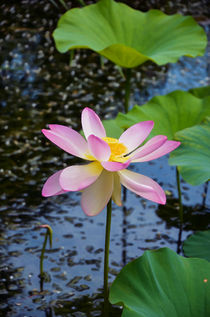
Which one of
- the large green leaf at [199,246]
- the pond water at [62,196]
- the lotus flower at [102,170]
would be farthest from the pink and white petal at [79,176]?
the pond water at [62,196]

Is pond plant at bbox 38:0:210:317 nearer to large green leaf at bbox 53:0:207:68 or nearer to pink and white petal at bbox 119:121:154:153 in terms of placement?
pink and white petal at bbox 119:121:154:153

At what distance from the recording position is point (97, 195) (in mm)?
858

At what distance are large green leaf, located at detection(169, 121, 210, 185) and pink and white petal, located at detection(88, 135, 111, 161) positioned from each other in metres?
0.42

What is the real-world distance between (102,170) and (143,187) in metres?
0.09

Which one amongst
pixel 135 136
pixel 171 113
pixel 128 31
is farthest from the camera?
pixel 128 31

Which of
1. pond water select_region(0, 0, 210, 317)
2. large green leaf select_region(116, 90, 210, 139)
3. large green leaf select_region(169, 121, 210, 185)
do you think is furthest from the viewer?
large green leaf select_region(116, 90, 210, 139)

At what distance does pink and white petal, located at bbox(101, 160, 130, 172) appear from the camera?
0.81 meters

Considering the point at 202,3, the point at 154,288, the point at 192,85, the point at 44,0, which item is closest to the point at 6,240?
the point at 154,288

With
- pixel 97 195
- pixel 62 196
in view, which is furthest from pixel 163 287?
pixel 62 196

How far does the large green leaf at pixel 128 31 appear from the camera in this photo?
1.96m

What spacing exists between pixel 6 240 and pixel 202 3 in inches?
109

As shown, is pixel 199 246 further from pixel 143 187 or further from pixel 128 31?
pixel 128 31

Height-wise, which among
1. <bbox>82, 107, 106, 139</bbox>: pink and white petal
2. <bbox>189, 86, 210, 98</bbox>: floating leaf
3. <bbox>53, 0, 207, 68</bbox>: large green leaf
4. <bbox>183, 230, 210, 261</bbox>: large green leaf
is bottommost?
<bbox>183, 230, 210, 261</bbox>: large green leaf

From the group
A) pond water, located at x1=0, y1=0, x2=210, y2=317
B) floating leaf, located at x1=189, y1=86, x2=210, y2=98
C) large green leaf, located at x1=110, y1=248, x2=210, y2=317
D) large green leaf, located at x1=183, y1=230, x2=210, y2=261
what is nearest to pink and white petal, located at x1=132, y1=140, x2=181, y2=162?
large green leaf, located at x1=110, y1=248, x2=210, y2=317
